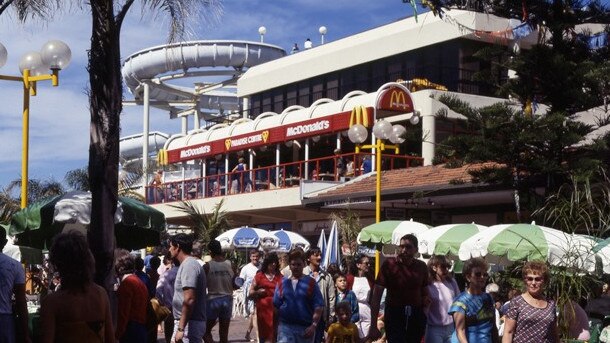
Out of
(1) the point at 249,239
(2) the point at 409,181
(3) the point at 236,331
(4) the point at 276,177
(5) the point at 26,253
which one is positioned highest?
(4) the point at 276,177

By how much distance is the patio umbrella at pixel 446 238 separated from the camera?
17469 mm

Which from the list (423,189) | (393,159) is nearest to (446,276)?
(423,189)

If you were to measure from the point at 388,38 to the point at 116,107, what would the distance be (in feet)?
99.4

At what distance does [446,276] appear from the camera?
1202 cm

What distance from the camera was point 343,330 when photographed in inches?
495

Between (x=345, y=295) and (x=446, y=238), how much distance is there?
12.8 feet

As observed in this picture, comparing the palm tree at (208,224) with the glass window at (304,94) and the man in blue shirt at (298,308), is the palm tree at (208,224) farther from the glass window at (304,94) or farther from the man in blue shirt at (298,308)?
the man in blue shirt at (298,308)

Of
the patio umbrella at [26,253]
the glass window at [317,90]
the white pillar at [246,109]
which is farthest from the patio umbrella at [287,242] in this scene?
the white pillar at [246,109]

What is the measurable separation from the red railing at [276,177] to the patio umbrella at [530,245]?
17797mm

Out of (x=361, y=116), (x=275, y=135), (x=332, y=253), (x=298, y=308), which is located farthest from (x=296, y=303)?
(x=275, y=135)

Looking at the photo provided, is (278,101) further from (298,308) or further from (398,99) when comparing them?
(298,308)

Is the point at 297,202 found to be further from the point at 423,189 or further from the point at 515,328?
the point at 515,328

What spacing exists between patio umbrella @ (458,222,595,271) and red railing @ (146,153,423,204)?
17.8 metres

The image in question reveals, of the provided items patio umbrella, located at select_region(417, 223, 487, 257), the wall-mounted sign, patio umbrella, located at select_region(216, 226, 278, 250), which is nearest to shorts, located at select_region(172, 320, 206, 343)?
patio umbrella, located at select_region(417, 223, 487, 257)
